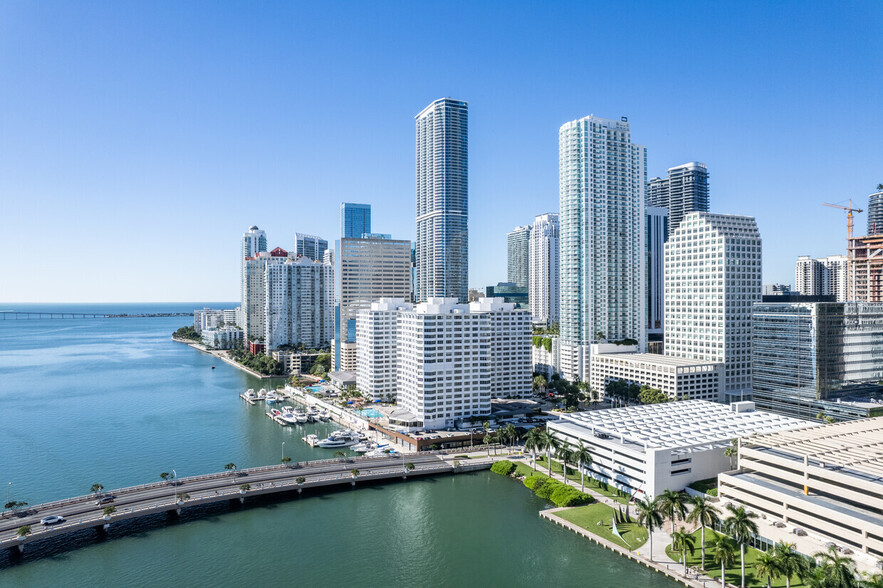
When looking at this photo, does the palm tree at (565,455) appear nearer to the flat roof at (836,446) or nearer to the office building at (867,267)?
the flat roof at (836,446)

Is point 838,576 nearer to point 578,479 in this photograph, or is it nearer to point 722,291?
point 578,479

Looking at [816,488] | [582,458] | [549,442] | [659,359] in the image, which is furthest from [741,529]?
[659,359]

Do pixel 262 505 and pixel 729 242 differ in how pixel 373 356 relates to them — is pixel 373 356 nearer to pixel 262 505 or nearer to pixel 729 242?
pixel 262 505

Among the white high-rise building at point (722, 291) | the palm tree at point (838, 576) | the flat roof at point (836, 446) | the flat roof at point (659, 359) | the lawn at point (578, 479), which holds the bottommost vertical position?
the lawn at point (578, 479)

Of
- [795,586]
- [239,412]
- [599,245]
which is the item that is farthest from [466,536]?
[599,245]

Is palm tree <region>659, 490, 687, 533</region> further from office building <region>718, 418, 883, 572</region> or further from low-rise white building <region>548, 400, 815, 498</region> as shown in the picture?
low-rise white building <region>548, 400, 815, 498</region>

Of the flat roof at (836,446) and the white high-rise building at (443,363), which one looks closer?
the flat roof at (836,446)

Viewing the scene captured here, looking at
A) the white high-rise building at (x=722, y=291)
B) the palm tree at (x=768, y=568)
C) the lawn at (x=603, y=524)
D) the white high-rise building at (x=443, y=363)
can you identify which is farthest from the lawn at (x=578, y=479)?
the white high-rise building at (x=722, y=291)
